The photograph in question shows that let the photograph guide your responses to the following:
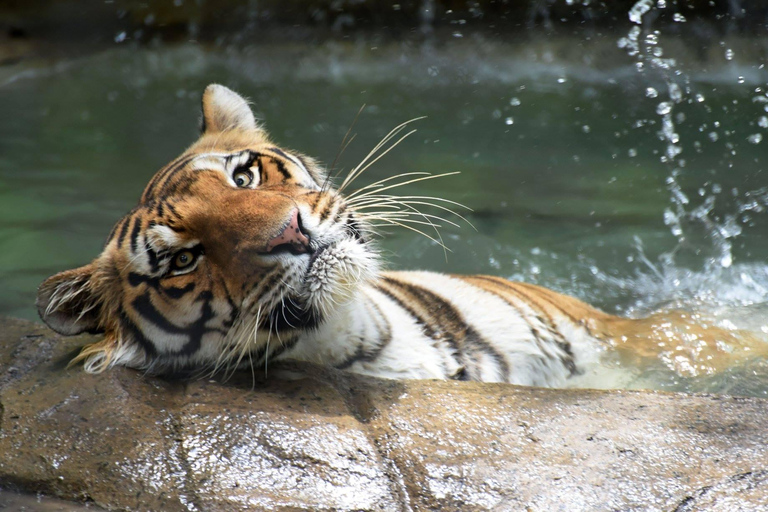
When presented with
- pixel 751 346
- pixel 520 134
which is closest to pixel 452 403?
pixel 751 346

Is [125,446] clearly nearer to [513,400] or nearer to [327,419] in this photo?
[327,419]

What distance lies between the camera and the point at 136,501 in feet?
4.72

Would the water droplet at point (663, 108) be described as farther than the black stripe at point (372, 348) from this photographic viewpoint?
Yes

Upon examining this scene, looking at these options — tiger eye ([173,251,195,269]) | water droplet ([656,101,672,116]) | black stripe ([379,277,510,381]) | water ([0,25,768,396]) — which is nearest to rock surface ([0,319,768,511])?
tiger eye ([173,251,195,269])

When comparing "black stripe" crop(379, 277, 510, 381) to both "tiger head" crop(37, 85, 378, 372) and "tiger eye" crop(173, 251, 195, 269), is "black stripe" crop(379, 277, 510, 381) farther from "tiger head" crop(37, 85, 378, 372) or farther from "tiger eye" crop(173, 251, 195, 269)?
"tiger eye" crop(173, 251, 195, 269)

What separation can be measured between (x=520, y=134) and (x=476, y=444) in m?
3.52

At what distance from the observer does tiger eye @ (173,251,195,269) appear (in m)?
1.77

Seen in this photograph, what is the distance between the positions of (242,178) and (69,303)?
53 centimetres

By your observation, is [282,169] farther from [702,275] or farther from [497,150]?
[497,150]

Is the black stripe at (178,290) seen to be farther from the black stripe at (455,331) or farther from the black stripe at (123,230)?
the black stripe at (455,331)

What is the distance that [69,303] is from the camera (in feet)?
6.08

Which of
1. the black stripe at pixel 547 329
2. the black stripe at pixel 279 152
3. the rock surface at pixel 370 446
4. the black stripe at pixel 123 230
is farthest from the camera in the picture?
the black stripe at pixel 547 329

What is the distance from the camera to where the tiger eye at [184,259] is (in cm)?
177

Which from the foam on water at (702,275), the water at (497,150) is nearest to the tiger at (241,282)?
the foam on water at (702,275)
